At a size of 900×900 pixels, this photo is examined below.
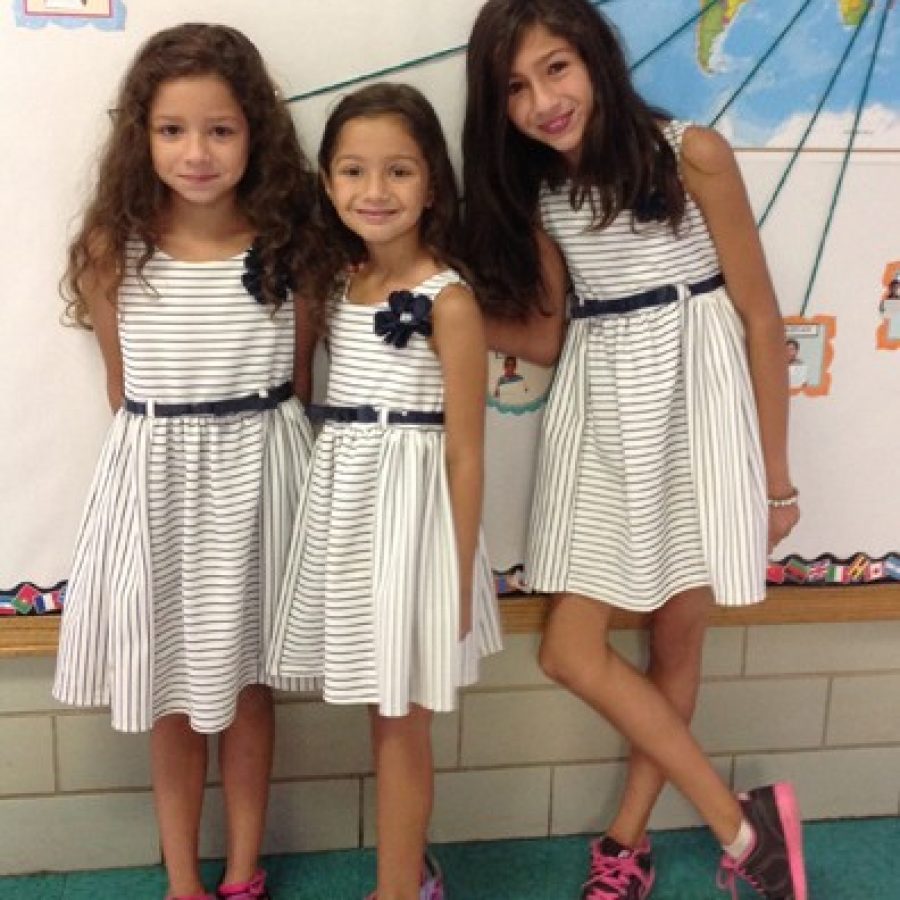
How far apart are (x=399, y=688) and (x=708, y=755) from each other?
0.65 meters

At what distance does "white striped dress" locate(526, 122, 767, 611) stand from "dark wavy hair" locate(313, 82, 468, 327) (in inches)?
6.2

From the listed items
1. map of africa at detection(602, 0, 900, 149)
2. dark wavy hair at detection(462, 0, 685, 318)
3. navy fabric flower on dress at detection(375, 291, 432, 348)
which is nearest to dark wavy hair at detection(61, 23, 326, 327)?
navy fabric flower on dress at detection(375, 291, 432, 348)

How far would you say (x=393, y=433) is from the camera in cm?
137

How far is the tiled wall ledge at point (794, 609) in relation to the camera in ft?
5.42

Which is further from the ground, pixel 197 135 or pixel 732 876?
pixel 197 135

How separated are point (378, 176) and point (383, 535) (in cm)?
41

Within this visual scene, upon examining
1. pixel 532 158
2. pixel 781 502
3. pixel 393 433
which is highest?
pixel 532 158

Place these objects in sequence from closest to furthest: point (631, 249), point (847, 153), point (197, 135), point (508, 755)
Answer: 1. point (197, 135)
2. point (631, 249)
3. point (847, 153)
4. point (508, 755)

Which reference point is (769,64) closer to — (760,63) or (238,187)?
(760,63)

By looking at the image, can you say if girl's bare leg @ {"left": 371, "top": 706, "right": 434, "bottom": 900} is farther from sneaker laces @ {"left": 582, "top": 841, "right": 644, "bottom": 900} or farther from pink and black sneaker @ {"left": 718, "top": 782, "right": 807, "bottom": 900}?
pink and black sneaker @ {"left": 718, "top": 782, "right": 807, "bottom": 900}

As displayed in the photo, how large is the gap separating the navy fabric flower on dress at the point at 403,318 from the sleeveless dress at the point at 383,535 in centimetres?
1

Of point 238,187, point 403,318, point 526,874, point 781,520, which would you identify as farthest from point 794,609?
point 238,187

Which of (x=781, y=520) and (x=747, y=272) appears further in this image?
(x=781, y=520)

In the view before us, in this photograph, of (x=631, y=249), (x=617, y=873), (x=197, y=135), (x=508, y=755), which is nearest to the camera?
(x=197, y=135)
